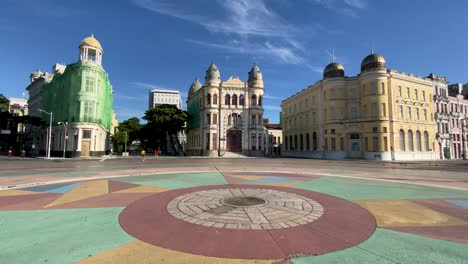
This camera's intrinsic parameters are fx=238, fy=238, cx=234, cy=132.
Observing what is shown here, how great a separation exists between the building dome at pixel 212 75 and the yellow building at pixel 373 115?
20.7 m

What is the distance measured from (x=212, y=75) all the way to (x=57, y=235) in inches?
1959

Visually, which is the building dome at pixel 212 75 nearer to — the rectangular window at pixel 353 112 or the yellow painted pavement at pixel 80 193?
the rectangular window at pixel 353 112

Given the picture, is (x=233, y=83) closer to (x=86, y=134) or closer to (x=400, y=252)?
(x=86, y=134)

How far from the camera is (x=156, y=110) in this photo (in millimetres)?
53812

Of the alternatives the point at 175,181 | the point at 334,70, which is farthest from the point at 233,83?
the point at 175,181

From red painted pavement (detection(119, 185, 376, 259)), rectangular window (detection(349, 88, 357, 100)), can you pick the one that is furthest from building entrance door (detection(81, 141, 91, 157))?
rectangular window (detection(349, 88, 357, 100))

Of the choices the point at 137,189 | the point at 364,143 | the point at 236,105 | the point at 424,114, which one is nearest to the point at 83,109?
the point at 236,105

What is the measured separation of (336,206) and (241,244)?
12.3ft

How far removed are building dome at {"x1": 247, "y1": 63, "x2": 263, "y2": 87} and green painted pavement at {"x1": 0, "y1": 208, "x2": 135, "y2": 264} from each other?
48855mm

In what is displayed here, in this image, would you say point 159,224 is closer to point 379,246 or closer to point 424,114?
point 379,246

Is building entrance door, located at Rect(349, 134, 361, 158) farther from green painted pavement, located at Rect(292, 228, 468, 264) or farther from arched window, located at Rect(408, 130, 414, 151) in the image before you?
green painted pavement, located at Rect(292, 228, 468, 264)

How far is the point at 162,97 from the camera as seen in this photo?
17550 centimetres

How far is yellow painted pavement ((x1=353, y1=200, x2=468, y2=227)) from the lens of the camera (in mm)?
5202

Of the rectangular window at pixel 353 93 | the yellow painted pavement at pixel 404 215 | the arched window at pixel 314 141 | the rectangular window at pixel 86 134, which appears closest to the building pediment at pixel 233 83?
the arched window at pixel 314 141
